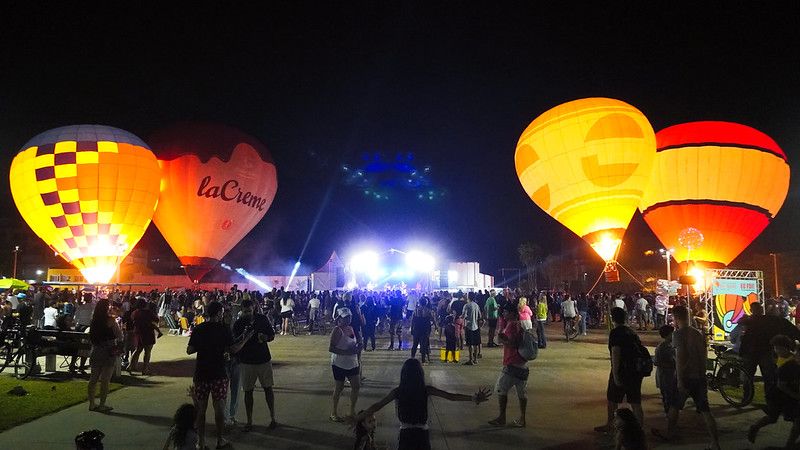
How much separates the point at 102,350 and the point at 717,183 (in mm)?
20092

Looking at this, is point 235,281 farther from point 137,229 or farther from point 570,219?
point 570,219

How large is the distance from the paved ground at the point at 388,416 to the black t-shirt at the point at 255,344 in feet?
3.06

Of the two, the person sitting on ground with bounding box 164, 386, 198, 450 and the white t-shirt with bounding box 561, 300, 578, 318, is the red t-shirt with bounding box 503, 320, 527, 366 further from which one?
the white t-shirt with bounding box 561, 300, 578, 318

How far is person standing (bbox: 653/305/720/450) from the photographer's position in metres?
6.78

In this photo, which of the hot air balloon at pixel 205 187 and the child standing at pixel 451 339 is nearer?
the child standing at pixel 451 339

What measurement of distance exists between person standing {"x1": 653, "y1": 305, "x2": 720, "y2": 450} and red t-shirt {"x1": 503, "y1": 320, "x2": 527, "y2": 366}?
1.96m

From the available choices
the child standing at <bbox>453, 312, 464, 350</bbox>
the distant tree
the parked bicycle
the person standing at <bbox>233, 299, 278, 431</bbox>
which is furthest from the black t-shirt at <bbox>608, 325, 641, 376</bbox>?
the distant tree

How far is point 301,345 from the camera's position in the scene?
58.0 ft

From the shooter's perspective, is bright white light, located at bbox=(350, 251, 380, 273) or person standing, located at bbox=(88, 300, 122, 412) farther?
bright white light, located at bbox=(350, 251, 380, 273)

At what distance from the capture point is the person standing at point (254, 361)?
7.23m

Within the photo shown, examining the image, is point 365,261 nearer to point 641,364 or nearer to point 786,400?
point 641,364

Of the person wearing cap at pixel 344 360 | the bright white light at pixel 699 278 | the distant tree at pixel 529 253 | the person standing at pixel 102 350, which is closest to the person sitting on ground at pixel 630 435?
the person wearing cap at pixel 344 360

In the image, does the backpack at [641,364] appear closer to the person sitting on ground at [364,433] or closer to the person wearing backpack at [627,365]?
the person wearing backpack at [627,365]

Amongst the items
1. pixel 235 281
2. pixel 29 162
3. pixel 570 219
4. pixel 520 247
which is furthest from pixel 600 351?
pixel 520 247
